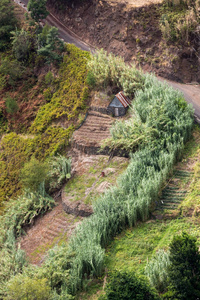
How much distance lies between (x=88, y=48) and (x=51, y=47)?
346 centimetres

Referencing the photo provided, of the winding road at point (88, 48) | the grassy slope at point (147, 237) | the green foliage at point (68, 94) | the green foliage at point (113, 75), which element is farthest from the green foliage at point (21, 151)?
the grassy slope at point (147, 237)

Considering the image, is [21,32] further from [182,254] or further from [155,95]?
[182,254]

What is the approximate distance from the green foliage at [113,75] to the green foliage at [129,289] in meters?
15.6

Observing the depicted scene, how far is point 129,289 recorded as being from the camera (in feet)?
50.3

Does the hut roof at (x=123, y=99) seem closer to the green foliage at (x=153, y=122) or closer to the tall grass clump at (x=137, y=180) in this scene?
the tall grass clump at (x=137, y=180)

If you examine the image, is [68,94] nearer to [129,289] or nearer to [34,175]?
[34,175]

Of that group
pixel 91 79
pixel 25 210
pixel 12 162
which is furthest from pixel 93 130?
pixel 25 210

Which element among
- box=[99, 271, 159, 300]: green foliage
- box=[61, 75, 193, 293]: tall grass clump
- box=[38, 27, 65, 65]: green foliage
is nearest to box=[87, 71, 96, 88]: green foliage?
box=[38, 27, 65, 65]: green foliage

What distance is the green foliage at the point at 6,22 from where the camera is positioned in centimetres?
3819

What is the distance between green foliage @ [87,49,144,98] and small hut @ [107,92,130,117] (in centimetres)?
45

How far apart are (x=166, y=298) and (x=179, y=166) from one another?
9590mm

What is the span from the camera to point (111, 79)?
29.8m

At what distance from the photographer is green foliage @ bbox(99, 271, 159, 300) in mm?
15148

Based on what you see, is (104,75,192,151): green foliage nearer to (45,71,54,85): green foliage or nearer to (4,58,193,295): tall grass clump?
(4,58,193,295): tall grass clump
